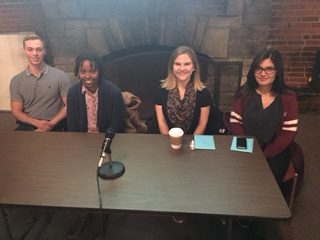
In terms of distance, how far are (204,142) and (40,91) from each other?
4.79 feet

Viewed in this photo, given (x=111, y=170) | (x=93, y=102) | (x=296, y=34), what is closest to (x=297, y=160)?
(x=111, y=170)

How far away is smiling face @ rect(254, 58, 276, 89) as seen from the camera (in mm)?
1949

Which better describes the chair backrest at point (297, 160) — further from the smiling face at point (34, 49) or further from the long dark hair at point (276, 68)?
the smiling face at point (34, 49)

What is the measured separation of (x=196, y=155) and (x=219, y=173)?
7.3 inches

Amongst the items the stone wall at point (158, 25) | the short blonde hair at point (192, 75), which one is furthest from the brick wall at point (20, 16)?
the short blonde hair at point (192, 75)

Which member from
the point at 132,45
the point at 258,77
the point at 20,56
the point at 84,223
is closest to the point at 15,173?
the point at 84,223

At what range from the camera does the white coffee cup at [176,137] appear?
167 centimetres

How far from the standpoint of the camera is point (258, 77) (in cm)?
198

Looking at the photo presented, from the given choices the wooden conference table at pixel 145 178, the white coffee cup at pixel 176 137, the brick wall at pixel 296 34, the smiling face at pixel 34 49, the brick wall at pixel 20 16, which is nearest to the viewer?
the wooden conference table at pixel 145 178

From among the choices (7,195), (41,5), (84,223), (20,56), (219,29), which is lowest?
(84,223)

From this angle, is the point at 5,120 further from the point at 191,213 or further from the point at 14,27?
the point at 191,213

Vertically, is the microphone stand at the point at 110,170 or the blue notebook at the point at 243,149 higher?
the blue notebook at the point at 243,149

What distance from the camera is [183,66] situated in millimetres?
2080

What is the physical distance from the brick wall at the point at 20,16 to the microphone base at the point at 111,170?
2.44 metres
